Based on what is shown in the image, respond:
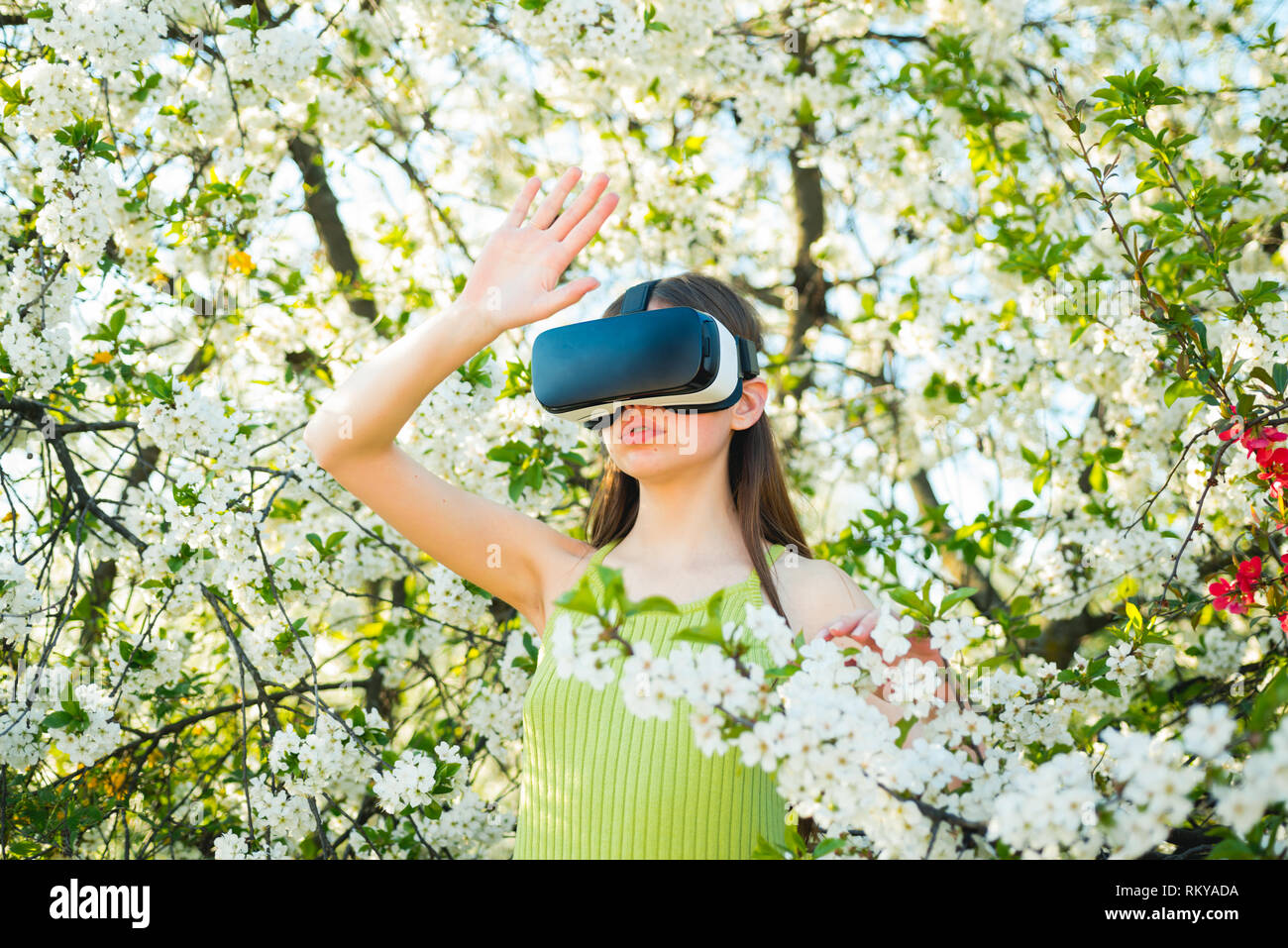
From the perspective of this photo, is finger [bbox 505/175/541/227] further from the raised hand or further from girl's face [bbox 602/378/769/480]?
the raised hand

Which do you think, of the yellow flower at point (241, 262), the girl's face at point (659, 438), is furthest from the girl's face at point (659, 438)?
the yellow flower at point (241, 262)

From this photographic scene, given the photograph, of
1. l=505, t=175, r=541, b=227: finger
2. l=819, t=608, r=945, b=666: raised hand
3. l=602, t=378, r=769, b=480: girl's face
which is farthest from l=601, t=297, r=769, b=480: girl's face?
l=819, t=608, r=945, b=666: raised hand

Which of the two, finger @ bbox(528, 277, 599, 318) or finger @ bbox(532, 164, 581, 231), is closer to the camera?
finger @ bbox(528, 277, 599, 318)

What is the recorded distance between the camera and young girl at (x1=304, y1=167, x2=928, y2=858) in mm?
1398

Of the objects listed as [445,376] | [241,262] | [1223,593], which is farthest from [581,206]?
[241,262]

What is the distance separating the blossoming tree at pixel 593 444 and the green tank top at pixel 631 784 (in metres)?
0.06

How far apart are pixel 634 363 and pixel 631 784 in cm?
60

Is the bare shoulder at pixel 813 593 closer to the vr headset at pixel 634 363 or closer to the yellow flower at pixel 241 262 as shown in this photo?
the vr headset at pixel 634 363

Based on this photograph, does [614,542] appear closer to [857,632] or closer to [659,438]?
[659,438]

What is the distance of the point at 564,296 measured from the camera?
4.57 feet

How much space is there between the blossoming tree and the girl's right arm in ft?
0.78

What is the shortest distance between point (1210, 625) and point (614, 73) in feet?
7.97

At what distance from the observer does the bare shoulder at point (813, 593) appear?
1556mm

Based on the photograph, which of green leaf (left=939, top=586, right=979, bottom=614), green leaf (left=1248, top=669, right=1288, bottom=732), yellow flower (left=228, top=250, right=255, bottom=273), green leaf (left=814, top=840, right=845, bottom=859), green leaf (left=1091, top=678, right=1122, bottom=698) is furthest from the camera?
yellow flower (left=228, top=250, right=255, bottom=273)
